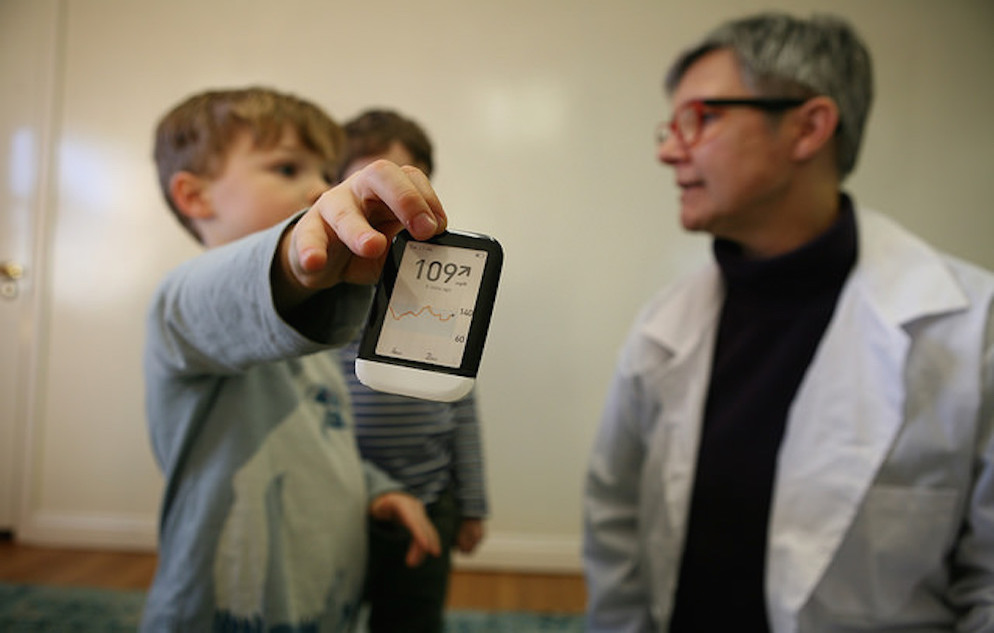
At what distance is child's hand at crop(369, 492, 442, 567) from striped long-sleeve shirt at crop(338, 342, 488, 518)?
2.4 inches

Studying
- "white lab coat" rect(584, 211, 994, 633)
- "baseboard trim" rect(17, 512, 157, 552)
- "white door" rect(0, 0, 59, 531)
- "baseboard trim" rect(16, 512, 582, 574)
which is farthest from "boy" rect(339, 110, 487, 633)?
"baseboard trim" rect(17, 512, 157, 552)

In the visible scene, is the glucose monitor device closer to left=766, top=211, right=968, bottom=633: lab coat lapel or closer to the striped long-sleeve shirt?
the striped long-sleeve shirt

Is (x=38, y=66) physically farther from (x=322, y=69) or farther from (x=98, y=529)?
(x=98, y=529)

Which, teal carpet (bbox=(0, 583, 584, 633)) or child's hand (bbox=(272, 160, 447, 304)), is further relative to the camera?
teal carpet (bbox=(0, 583, 584, 633))

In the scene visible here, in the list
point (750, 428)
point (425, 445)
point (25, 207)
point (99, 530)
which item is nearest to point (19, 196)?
point (25, 207)

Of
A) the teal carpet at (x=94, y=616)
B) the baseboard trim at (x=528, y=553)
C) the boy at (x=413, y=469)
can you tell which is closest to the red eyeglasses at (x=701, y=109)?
the boy at (x=413, y=469)

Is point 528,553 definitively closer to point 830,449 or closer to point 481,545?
point 481,545

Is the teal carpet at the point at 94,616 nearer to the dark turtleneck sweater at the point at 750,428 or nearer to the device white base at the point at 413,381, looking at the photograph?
the dark turtleneck sweater at the point at 750,428

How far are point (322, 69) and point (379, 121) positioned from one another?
767mm

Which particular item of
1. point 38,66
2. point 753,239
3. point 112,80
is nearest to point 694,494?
point 753,239

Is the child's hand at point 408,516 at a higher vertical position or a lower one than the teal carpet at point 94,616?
higher

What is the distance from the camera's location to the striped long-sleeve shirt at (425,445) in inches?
18.3

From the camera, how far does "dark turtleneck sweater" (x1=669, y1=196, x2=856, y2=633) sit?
0.61m

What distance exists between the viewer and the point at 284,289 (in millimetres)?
270
